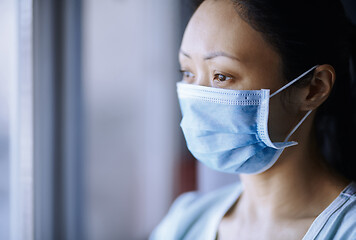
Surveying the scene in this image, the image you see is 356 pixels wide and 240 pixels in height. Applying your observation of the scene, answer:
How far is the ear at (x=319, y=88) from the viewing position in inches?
36.7

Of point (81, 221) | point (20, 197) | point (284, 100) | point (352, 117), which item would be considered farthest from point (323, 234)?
point (81, 221)

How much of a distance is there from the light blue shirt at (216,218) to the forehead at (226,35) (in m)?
0.46

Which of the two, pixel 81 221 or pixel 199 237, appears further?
pixel 81 221

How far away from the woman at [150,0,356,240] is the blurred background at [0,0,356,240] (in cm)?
27

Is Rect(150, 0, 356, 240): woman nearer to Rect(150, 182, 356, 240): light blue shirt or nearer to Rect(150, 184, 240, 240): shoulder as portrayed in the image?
Rect(150, 182, 356, 240): light blue shirt

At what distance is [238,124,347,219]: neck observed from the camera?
38.0 inches

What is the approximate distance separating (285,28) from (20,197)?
1019mm

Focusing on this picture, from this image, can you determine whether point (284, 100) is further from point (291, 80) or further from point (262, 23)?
point (262, 23)

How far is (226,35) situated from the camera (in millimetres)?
916

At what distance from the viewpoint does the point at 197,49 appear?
94 centimetres

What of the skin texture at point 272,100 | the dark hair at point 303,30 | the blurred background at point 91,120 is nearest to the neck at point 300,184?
the skin texture at point 272,100

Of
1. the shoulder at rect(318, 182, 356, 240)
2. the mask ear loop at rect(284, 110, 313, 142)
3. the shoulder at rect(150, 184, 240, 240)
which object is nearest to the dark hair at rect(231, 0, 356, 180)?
the mask ear loop at rect(284, 110, 313, 142)

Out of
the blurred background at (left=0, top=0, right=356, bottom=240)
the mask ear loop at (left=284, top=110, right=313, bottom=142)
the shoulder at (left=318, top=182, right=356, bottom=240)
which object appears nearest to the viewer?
the shoulder at (left=318, top=182, right=356, bottom=240)

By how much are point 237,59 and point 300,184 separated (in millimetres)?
410
